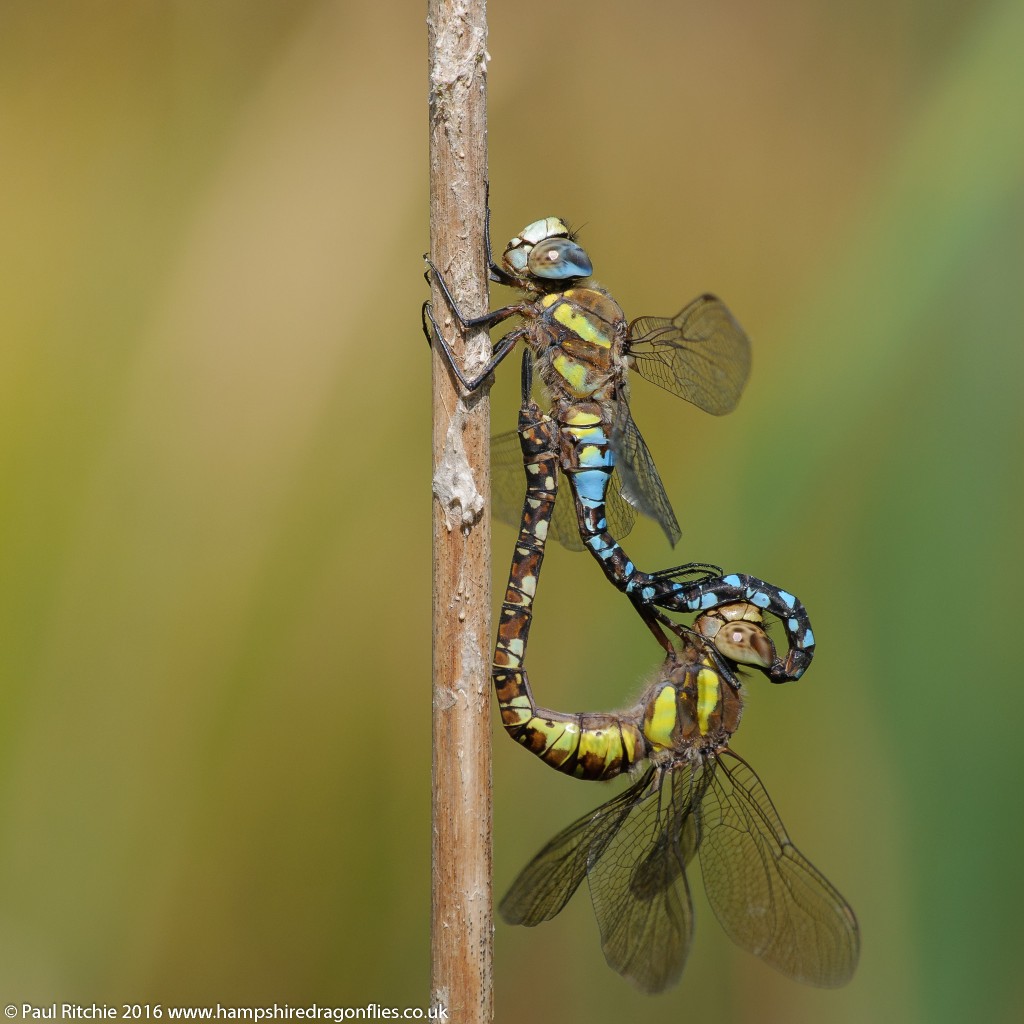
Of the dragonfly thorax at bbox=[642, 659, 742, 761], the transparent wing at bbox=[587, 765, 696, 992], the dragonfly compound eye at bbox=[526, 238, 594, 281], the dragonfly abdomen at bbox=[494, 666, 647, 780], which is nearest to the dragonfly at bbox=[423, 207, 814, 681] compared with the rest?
the dragonfly compound eye at bbox=[526, 238, 594, 281]

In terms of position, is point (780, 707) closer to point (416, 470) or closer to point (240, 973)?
point (416, 470)

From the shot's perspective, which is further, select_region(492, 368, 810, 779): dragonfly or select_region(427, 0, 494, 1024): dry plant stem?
select_region(492, 368, 810, 779): dragonfly

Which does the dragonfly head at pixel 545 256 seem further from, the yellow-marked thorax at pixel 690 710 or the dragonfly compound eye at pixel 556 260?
the yellow-marked thorax at pixel 690 710

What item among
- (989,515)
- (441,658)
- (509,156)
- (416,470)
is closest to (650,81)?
(509,156)

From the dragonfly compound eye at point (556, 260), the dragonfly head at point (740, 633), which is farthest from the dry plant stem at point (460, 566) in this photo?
the dragonfly head at point (740, 633)

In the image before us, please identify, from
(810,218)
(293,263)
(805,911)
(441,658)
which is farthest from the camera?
(810,218)

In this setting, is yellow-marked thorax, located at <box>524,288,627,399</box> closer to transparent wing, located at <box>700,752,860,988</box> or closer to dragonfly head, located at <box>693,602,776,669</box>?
dragonfly head, located at <box>693,602,776,669</box>
